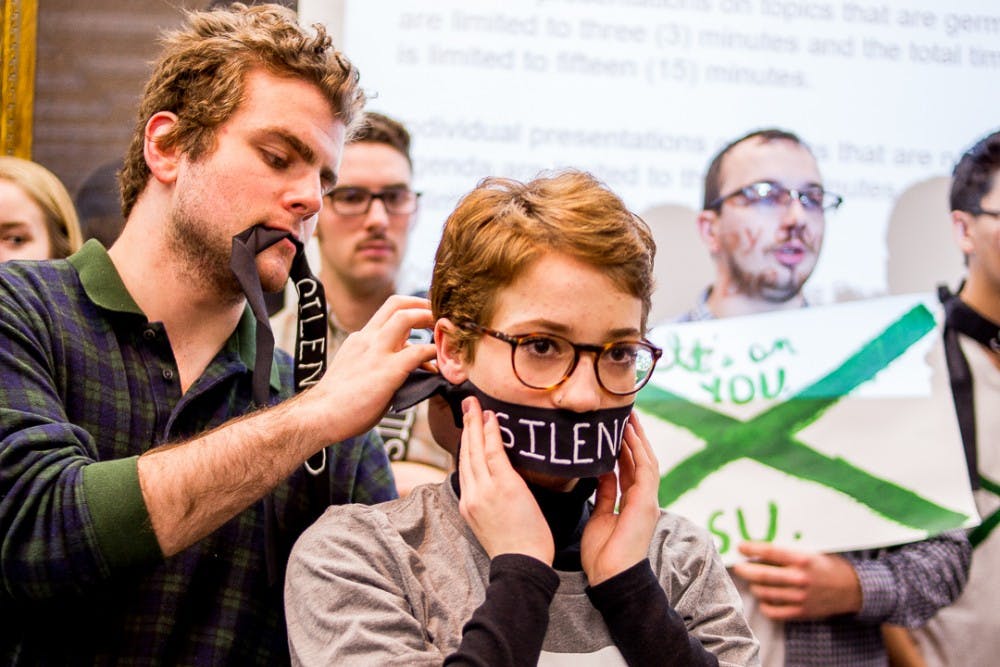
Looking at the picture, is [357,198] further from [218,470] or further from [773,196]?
[218,470]

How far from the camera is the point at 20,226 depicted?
2.43 m

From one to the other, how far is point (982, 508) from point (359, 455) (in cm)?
188

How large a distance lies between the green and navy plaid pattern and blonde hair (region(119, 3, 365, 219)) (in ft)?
0.82

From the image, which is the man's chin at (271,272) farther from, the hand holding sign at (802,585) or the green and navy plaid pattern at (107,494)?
the hand holding sign at (802,585)

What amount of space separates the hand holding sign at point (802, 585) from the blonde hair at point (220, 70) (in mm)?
1545

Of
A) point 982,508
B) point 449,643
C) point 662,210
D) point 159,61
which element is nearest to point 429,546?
point 449,643

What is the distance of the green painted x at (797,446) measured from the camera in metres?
2.74

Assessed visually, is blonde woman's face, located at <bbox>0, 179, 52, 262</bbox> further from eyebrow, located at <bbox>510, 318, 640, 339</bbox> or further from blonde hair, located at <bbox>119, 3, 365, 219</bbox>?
eyebrow, located at <bbox>510, 318, 640, 339</bbox>

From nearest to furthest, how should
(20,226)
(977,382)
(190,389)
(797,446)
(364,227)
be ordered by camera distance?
(190,389) < (20,226) < (364,227) < (797,446) < (977,382)

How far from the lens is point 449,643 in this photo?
1.40 metres

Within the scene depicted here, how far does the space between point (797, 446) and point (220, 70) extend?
1803mm

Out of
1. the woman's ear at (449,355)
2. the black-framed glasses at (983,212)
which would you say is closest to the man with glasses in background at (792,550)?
the black-framed glasses at (983,212)

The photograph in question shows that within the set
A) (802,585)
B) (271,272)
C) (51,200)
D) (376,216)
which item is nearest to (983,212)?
(802,585)

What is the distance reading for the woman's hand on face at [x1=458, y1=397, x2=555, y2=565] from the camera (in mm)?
1388
